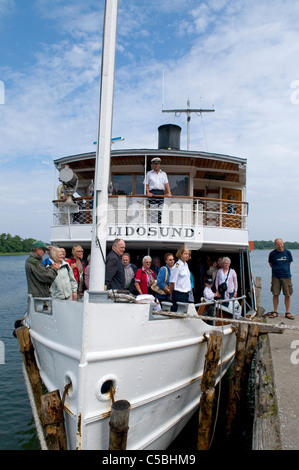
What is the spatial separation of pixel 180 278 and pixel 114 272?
3.85 feet

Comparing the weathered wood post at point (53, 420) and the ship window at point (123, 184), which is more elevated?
the ship window at point (123, 184)

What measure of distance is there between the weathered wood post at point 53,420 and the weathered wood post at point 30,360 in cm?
136

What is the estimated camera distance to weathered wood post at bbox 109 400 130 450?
335cm

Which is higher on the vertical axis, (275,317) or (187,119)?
(187,119)

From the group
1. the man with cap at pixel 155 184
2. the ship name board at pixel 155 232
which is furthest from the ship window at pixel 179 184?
the ship name board at pixel 155 232

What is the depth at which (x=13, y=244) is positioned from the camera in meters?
93.1

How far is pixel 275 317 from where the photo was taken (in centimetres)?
887

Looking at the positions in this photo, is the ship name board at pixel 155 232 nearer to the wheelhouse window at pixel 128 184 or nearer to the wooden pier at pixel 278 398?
the wheelhouse window at pixel 128 184

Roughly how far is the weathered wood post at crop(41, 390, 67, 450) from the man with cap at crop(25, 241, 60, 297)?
6.24 feet

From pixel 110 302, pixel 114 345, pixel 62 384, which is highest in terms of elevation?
Answer: pixel 110 302

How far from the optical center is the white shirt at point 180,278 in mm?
5234

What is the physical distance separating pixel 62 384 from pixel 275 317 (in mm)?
6797
